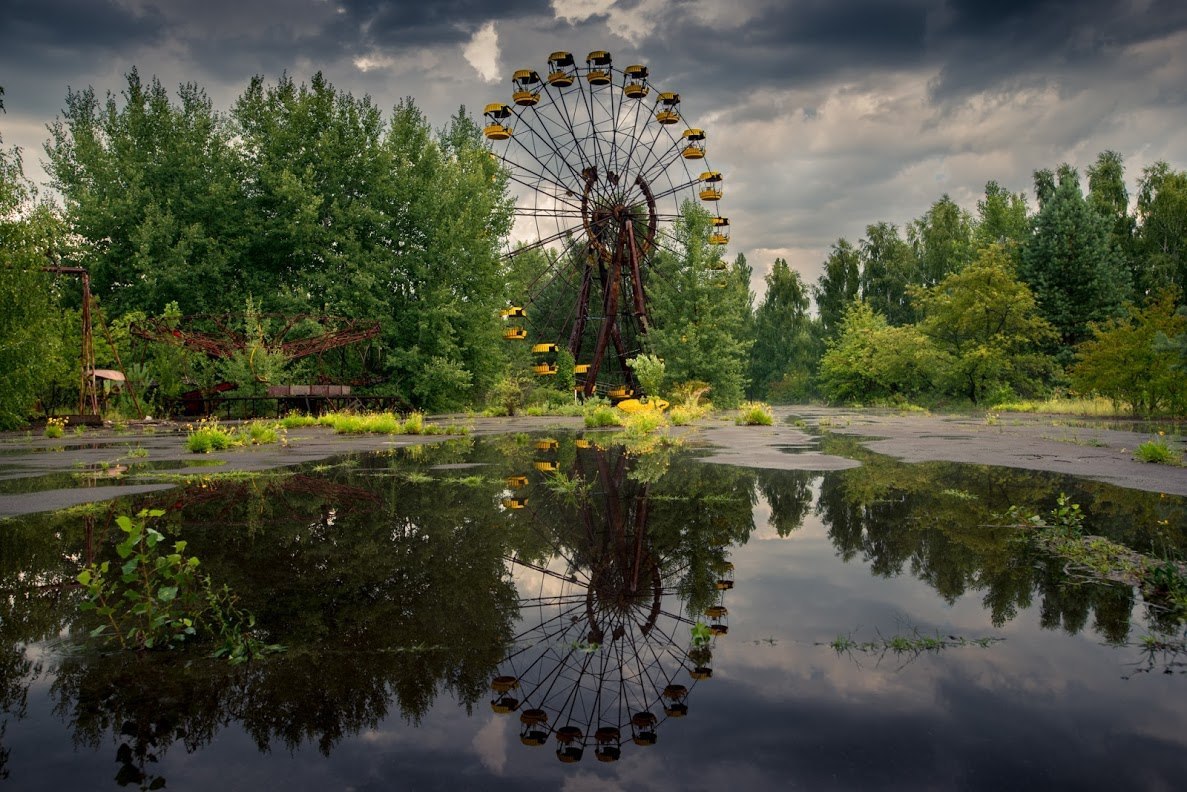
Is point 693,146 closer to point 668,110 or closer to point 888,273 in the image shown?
point 668,110

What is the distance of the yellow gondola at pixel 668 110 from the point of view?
34.0m

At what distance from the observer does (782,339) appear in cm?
6588

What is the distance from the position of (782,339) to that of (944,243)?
1579 cm

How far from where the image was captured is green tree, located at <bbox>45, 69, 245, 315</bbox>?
30.0 meters

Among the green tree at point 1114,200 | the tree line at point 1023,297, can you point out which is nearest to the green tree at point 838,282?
the tree line at point 1023,297

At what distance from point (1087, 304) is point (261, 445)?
138 feet

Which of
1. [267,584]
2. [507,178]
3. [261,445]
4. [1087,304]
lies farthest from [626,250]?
[267,584]

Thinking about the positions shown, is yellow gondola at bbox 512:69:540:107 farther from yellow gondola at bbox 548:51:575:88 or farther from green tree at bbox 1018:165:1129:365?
green tree at bbox 1018:165:1129:365

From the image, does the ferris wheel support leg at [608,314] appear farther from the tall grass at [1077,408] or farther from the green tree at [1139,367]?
the green tree at [1139,367]

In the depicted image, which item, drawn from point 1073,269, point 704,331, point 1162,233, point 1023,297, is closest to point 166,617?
point 704,331

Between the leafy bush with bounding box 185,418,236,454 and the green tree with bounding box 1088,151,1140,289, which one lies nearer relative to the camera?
the leafy bush with bounding box 185,418,236,454

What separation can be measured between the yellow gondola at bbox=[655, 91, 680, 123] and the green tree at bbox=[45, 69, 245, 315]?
19.0 meters

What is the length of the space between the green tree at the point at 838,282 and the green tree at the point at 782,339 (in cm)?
514

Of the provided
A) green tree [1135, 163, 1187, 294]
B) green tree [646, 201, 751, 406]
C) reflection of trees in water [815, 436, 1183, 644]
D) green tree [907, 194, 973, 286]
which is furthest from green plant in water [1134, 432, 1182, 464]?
green tree [907, 194, 973, 286]
